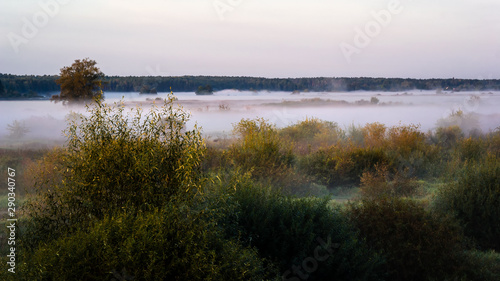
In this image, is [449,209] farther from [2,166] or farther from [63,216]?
[2,166]

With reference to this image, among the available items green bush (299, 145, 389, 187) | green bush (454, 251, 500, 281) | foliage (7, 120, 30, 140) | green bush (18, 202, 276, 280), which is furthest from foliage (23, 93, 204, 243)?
foliage (7, 120, 30, 140)

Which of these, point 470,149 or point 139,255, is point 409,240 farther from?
point 470,149

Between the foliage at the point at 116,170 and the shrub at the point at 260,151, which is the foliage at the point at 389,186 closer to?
the shrub at the point at 260,151

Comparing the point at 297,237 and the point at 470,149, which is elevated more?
the point at 297,237

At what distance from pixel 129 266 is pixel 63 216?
2.13m

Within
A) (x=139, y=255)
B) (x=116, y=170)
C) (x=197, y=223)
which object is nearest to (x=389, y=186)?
(x=197, y=223)

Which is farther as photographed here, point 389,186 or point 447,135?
point 447,135

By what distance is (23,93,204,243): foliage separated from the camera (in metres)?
6.68

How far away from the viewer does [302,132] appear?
93.7 ft

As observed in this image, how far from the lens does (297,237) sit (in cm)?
840

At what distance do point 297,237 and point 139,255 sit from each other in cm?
380

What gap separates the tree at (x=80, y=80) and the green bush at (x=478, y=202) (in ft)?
51.6

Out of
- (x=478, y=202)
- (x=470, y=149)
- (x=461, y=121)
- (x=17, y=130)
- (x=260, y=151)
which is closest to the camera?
(x=478, y=202)

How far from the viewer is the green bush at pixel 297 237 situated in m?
8.20
